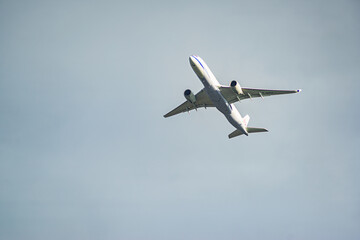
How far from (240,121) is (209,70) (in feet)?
34.0

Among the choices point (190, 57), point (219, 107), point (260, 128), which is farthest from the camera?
point (260, 128)

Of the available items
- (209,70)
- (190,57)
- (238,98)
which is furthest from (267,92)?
(190,57)

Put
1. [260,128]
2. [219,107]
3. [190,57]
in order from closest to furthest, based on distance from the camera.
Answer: [190,57] → [219,107] → [260,128]

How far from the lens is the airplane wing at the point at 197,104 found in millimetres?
64062

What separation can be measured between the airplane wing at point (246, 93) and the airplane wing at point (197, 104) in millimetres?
3682

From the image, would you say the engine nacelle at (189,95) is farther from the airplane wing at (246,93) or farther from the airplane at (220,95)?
the airplane wing at (246,93)

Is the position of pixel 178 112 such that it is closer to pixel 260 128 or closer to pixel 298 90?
pixel 260 128

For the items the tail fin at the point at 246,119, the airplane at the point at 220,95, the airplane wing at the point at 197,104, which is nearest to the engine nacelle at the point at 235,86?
the airplane at the point at 220,95

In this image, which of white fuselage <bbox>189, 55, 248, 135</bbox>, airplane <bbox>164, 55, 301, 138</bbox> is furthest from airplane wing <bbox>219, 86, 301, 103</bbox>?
white fuselage <bbox>189, 55, 248, 135</bbox>

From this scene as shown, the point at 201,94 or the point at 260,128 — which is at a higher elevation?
the point at 201,94

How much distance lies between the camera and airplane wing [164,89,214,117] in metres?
64.1

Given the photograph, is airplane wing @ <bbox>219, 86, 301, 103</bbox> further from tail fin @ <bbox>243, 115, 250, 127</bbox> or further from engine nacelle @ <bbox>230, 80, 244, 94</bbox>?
tail fin @ <bbox>243, 115, 250, 127</bbox>

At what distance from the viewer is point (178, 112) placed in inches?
2707

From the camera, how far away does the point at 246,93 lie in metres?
62.0
